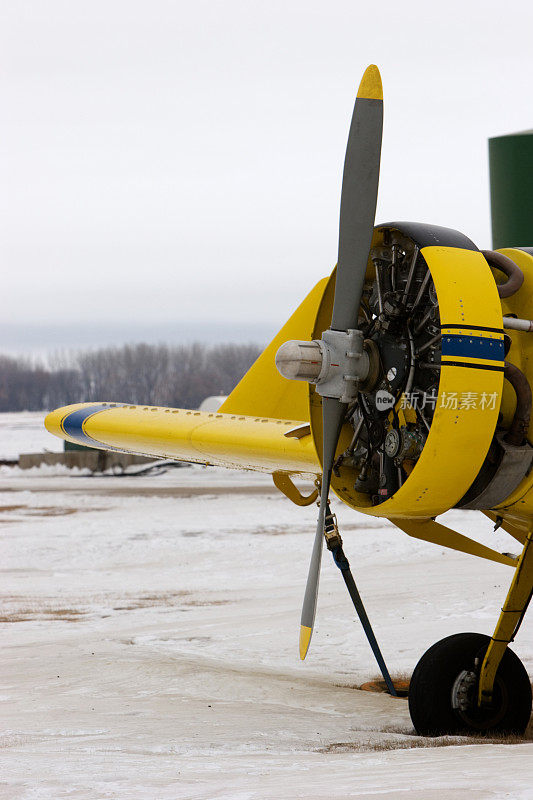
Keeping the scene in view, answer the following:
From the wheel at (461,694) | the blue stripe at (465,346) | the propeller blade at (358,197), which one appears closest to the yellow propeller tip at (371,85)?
the propeller blade at (358,197)

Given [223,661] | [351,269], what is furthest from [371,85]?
[223,661]

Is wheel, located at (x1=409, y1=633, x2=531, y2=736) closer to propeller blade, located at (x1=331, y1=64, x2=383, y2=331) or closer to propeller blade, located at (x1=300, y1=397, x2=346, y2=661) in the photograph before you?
propeller blade, located at (x1=300, y1=397, x2=346, y2=661)

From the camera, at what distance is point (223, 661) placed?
9.40 meters

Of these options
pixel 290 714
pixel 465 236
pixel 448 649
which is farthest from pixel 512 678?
pixel 465 236

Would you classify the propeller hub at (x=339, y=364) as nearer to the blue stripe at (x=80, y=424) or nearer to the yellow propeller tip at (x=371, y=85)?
the yellow propeller tip at (x=371, y=85)

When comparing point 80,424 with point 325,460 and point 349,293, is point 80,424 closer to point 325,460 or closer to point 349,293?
point 325,460

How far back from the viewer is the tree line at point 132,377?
380ft

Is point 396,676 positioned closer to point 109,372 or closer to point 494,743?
point 494,743

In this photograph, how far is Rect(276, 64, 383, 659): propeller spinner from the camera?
20.8 ft

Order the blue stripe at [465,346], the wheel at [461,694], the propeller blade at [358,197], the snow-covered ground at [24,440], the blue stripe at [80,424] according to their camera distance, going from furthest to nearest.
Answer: the snow-covered ground at [24,440] < the blue stripe at [80,424] < the wheel at [461,694] < the propeller blade at [358,197] < the blue stripe at [465,346]

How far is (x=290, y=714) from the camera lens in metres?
7.46

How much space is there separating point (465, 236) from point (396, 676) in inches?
178

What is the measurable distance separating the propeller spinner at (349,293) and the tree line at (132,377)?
104 meters

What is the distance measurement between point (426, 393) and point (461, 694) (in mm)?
2307
